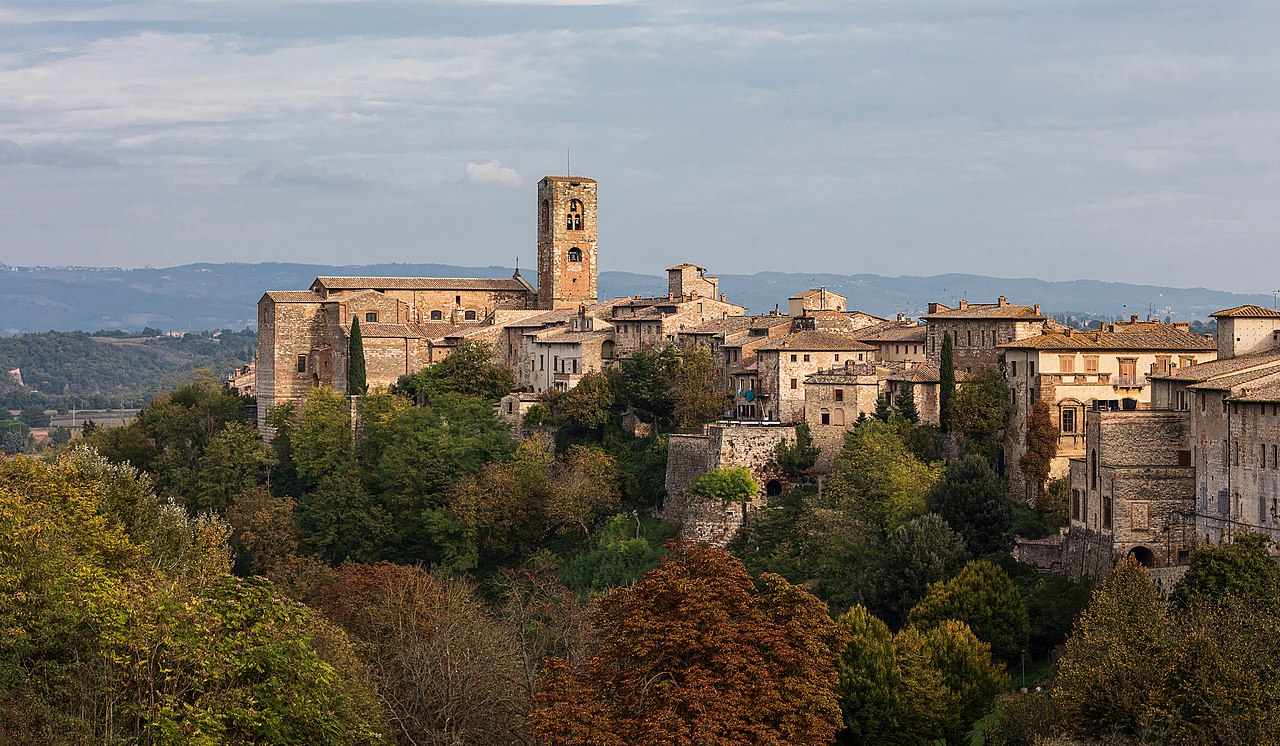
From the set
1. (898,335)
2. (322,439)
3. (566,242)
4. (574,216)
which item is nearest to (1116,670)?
(898,335)

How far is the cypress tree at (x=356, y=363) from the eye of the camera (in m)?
79.4

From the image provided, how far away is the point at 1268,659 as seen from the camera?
3047cm

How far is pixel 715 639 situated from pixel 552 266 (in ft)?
207

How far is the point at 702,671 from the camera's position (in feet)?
99.6

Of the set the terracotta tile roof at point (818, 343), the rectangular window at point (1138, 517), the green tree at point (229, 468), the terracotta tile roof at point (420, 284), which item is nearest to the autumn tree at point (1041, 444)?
the rectangular window at point (1138, 517)

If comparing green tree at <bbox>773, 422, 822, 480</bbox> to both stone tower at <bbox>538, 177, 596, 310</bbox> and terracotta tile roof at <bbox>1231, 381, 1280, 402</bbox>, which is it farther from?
stone tower at <bbox>538, 177, 596, 310</bbox>

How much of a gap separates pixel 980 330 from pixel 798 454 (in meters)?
7.61

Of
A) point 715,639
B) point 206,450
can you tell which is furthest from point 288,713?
point 206,450

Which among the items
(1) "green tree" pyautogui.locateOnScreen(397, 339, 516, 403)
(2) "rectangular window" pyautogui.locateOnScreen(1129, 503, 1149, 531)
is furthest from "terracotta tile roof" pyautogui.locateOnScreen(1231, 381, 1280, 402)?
(1) "green tree" pyautogui.locateOnScreen(397, 339, 516, 403)

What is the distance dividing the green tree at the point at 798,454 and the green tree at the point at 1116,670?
2550 cm

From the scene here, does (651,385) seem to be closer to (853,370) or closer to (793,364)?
(793,364)

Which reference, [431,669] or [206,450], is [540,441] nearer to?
[206,450]

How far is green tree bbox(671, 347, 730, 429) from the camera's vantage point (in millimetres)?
65312

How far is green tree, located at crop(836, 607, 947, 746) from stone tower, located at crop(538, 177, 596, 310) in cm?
5371
